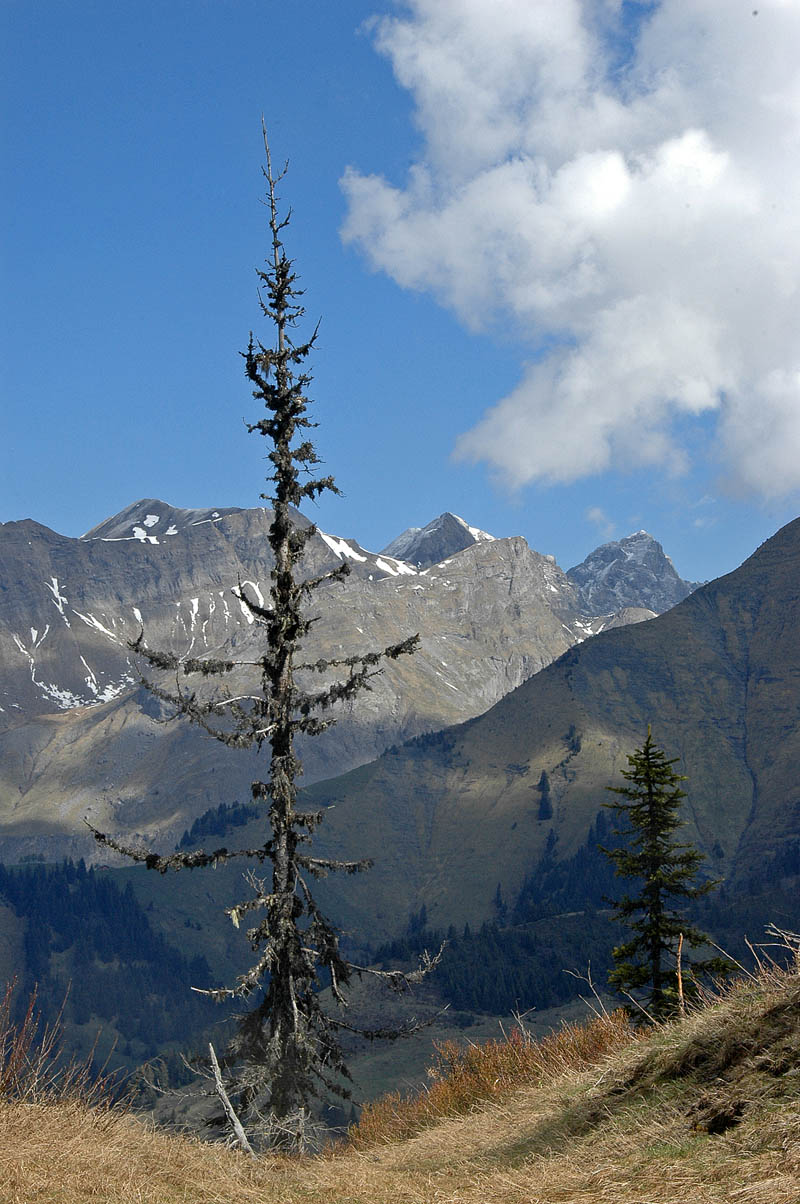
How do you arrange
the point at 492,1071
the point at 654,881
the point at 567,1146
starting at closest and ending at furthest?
the point at 567,1146 < the point at 492,1071 < the point at 654,881

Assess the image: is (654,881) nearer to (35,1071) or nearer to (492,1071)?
(492,1071)

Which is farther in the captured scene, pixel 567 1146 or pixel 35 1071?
pixel 35 1071

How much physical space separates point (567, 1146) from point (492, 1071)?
5.16m

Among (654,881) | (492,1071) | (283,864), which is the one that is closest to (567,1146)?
(492,1071)

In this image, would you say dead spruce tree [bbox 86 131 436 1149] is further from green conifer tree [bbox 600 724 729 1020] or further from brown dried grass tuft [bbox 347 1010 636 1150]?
green conifer tree [bbox 600 724 729 1020]

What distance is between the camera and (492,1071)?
14.4 metres

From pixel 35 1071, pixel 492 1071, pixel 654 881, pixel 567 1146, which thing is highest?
pixel 35 1071

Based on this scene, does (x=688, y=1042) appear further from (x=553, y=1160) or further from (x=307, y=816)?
(x=307, y=816)

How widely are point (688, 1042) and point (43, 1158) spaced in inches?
245

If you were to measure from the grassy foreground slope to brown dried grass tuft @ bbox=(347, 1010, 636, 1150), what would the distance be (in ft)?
1.27

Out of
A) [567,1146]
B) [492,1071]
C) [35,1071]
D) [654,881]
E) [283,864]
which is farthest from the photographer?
[654,881]

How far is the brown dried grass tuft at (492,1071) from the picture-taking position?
13641 millimetres

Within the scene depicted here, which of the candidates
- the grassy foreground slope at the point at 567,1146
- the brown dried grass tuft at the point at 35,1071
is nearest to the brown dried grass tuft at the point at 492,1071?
the grassy foreground slope at the point at 567,1146

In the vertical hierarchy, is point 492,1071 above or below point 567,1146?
below
